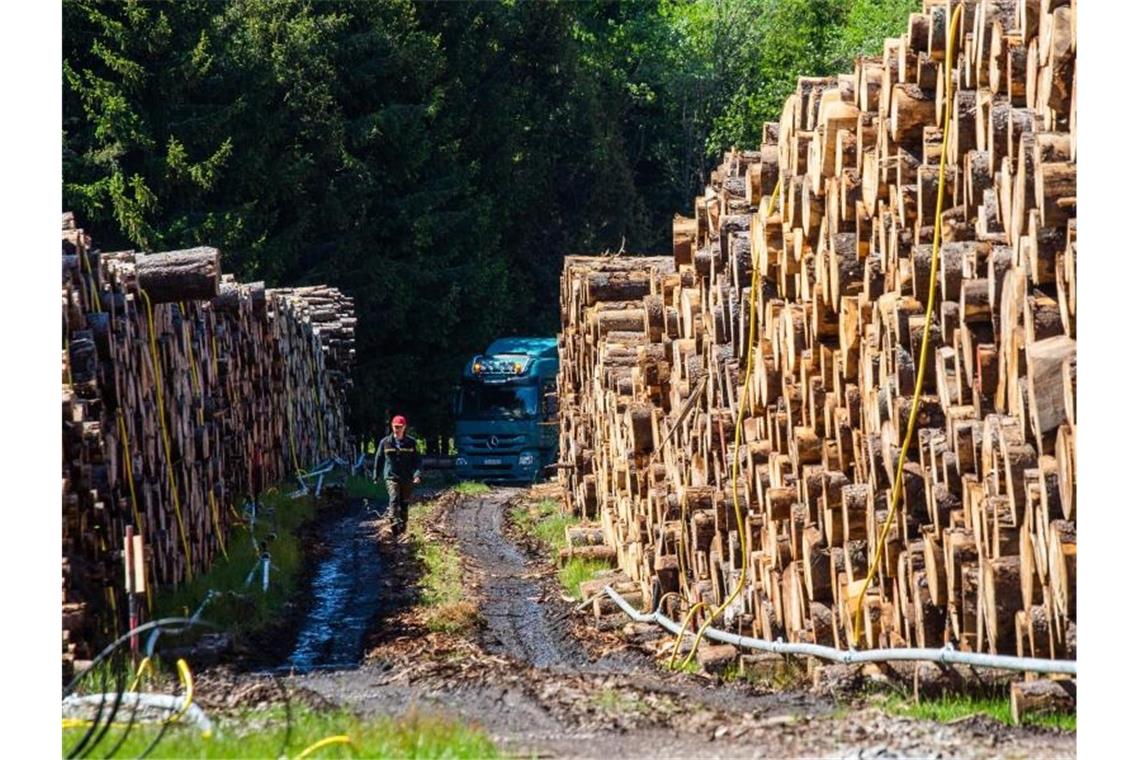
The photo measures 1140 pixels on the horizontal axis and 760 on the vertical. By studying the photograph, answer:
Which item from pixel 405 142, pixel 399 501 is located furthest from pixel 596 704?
pixel 405 142

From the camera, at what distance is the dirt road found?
10.4 metres

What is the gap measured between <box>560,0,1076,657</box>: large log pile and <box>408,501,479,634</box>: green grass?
6.03ft

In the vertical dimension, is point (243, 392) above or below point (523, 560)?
above

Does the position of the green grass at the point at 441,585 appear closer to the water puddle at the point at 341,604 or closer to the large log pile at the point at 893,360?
the water puddle at the point at 341,604

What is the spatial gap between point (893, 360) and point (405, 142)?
34016 millimetres

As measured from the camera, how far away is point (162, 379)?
62.7 ft

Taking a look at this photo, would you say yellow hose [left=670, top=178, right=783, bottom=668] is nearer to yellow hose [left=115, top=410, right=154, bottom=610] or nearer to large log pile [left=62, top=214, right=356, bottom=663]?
yellow hose [left=115, top=410, right=154, bottom=610]

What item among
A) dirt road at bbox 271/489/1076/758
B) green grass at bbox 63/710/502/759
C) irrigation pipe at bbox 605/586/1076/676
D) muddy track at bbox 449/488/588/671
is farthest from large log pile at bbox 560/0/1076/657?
green grass at bbox 63/710/502/759

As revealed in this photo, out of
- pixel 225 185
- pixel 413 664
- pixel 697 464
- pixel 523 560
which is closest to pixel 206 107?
pixel 225 185

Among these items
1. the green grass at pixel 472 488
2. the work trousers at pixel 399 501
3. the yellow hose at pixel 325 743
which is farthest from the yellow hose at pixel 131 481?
the green grass at pixel 472 488

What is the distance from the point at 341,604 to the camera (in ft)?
65.9

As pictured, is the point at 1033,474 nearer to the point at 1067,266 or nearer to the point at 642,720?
the point at 1067,266

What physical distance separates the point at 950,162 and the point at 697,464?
6.02m

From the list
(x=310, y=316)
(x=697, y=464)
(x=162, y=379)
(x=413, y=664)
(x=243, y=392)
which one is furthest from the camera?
(x=310, y=316)
